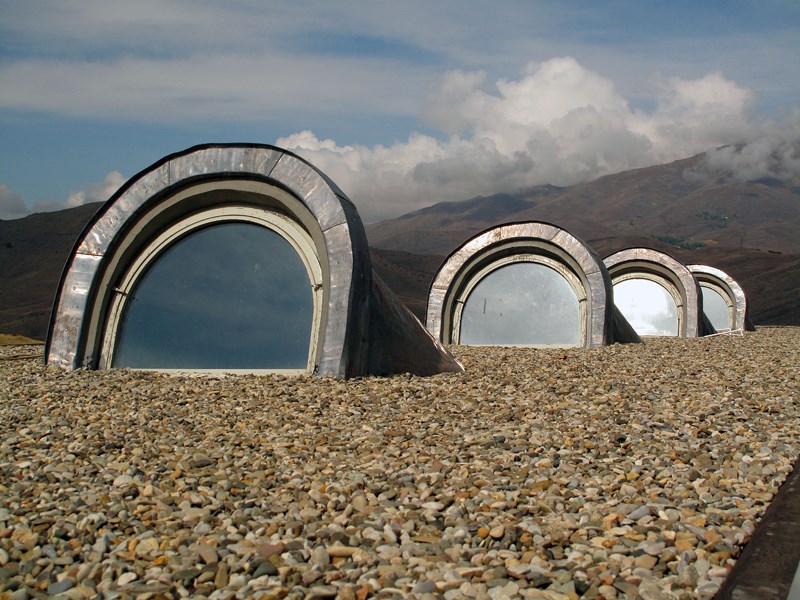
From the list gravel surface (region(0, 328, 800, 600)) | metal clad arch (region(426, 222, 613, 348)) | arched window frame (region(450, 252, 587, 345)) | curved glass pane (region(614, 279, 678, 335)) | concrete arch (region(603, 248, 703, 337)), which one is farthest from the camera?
curved glass pane (region(614, 279, 678, 335))

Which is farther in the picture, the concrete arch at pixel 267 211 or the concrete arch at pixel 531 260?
the concrete arch at pixel 531 260

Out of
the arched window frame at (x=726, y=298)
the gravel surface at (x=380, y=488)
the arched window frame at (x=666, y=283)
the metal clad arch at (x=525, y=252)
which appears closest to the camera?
the gravel surface at (x=380, y=488)

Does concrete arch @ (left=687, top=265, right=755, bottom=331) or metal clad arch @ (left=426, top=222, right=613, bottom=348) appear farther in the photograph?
concrete arch @ (left=687, top=265, right=755, bottom=331)

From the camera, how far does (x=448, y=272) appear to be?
55.7 feet

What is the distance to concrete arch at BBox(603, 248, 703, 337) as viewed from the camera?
23.0 metres

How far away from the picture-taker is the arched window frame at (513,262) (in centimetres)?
1617

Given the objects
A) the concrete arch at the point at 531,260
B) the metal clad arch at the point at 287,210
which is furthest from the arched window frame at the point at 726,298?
the metal clad arch at the point at 287,210

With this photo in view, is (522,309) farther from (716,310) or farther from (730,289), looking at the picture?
(730,289)

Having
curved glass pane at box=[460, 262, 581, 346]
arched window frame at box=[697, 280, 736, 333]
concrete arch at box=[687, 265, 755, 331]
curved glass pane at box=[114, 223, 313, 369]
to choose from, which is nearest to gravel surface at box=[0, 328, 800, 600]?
curved glass pane at box=[114, 223, 313, 369]

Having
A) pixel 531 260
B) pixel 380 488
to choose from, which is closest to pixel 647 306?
pixel 531 260

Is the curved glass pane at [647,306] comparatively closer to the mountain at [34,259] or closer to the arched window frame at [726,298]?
the arched window frame at [726,298]

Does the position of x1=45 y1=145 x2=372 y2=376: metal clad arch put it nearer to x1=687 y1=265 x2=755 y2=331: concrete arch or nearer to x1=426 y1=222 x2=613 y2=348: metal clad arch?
x1=426 y1=222 x2=613 y2=348: metal clad arch

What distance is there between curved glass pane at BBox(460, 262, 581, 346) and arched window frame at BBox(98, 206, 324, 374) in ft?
26.0

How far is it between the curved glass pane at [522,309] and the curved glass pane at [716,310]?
530 inches
